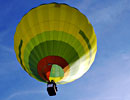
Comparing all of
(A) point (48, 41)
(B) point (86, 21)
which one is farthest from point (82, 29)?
(A) point (48, 41)

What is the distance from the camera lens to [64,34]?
11.5 metres

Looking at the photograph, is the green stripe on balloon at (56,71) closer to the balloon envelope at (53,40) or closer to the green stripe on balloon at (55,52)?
the balloon envelope at (53,40)

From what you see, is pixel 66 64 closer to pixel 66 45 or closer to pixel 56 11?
pixel 66 45

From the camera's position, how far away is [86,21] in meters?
12.0

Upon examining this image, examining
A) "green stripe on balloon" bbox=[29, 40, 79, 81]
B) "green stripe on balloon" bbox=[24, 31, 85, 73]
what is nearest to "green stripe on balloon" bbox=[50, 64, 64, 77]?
"green stripe on balloon" bbox=[29, 40, 79, 81]

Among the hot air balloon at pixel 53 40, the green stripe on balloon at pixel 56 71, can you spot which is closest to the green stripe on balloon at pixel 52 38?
the hot air balloon at pixel 53 40

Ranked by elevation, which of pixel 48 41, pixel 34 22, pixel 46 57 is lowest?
pixel 46 57

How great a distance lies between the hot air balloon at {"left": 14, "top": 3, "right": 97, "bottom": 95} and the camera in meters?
11.4

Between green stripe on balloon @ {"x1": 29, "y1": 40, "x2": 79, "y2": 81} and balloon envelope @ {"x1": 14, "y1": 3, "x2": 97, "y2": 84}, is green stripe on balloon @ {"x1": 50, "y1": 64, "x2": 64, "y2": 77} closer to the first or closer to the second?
balloon envelope @ {"x1": 14, "y1": 3, "x2": 97, "y2": 84}

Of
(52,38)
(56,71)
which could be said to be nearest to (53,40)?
(52,38)

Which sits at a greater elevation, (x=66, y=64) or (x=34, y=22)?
(x=34, y=22)

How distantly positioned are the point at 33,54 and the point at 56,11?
3.17 meters

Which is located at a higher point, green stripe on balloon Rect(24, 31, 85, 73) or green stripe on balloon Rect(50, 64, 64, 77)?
green stripe on balloon Rect(24, 31, 85, 73)

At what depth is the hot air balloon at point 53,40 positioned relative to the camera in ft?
37.4
